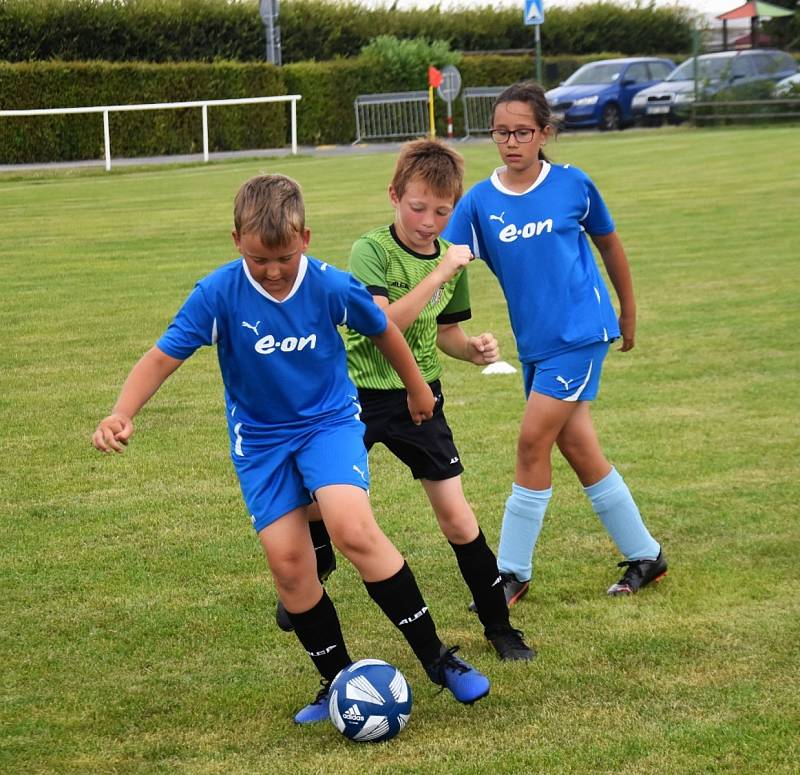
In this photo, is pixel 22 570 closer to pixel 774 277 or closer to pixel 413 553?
pixel 413 553

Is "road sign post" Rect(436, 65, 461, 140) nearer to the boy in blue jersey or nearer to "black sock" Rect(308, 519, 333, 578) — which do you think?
"black sock" Rect(308, 519, 333, 578)

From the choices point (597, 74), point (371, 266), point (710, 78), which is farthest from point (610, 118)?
point (371, 266)

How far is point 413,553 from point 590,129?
30.7 metres

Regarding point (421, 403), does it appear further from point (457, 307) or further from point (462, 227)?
point (462, 227)

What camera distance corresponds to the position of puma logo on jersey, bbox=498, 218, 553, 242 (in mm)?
5051

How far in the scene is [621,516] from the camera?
5387 millimetres

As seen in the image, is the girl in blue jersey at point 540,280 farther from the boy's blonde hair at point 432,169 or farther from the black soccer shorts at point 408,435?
the black soccer shorts at point 408,435

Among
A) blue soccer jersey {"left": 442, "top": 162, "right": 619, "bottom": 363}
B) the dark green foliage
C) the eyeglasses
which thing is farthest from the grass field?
the dark green foliage

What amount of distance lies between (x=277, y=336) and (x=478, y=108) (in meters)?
34.1

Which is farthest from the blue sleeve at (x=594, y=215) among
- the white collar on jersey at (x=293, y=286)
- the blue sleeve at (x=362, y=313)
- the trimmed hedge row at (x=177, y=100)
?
the trimmed hedge row at (x=177, y=100)

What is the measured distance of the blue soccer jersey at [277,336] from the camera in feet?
13.3

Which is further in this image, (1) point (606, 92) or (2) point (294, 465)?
(1) point (606, 92)

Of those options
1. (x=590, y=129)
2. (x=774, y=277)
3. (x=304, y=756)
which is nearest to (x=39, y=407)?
(x=304, y=756)

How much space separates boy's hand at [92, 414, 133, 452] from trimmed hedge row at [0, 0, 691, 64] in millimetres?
30768
